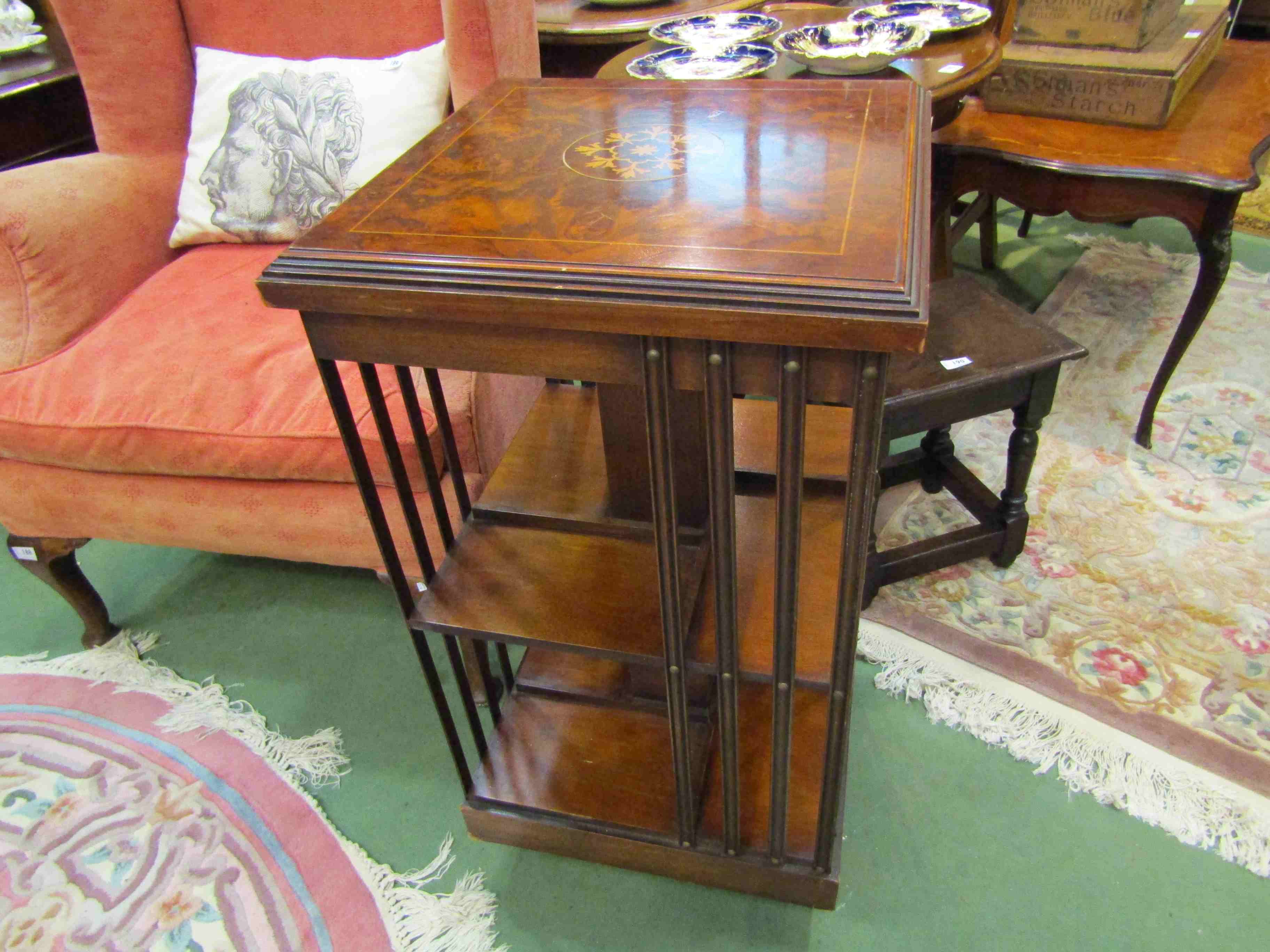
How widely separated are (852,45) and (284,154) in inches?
35.6

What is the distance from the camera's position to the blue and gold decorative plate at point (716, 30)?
54.9 inches

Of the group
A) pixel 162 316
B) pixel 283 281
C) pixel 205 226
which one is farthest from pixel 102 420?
pixel 283 281

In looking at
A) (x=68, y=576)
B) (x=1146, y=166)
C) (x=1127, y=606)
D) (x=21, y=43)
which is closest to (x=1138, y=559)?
(x=1127, y=606)

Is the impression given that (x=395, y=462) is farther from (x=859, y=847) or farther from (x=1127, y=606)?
(x=1127, y=606)

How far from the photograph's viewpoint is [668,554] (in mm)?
694

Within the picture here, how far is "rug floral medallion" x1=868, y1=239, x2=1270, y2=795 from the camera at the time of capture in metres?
1.14

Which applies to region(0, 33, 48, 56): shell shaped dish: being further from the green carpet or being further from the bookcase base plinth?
the bookcase base plinth

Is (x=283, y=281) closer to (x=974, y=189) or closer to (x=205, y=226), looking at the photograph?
(x=205, y=226)

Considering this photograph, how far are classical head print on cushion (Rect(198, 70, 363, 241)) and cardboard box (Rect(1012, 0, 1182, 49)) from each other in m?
1.18

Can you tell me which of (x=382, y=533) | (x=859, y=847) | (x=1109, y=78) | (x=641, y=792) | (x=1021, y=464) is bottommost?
A: (x=859, y=847)

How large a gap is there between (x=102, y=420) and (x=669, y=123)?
85cm

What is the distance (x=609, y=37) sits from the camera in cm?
164

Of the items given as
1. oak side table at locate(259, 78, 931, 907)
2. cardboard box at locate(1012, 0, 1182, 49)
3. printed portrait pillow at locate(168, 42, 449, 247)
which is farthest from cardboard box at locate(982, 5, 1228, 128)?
printed portrait pillow at locate(168, 42, 449, 247)

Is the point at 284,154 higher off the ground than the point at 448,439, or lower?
higher
